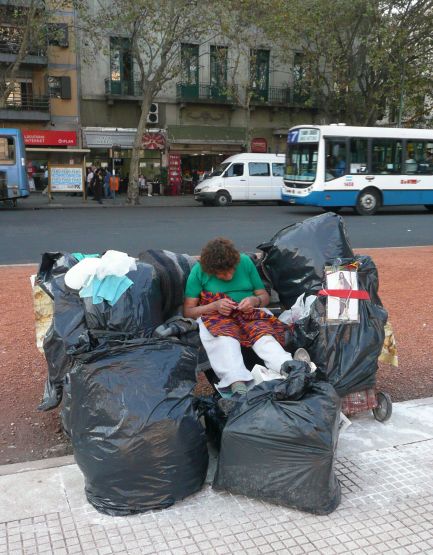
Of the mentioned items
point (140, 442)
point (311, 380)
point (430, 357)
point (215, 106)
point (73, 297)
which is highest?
point (215, 106)

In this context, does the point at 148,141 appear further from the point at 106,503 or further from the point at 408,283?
the point at 106,503

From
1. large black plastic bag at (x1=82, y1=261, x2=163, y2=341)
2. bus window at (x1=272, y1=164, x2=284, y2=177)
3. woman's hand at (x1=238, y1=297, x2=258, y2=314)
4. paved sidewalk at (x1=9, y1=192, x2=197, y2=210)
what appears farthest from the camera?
bus window at (x1=272, y1=164, x2=284, y2=177)

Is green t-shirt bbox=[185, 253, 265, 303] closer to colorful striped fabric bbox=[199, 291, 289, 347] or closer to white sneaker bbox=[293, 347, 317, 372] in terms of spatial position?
colorful striped fabric bbox=[199, 291, 289, 347]

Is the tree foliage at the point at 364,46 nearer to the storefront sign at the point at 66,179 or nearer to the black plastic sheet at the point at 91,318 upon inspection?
the storefront sign at the point at 66,179

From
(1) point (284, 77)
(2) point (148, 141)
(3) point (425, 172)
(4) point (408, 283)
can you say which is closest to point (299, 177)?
(3) point (425, 172)

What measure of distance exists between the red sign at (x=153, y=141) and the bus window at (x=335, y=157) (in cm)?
1444

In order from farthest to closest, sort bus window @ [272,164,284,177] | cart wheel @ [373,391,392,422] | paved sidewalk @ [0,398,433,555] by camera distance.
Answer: bus window @ [272,164,284,177] < cart wheel @ [373,391,392,422] < paved sidewalk @ [0,398,433,555]

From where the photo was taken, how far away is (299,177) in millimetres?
18750

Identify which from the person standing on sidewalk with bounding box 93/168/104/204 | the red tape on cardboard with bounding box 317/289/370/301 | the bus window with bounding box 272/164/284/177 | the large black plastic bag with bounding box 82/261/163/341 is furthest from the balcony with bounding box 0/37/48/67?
the red tape on cardboard with bounding box 317/289/370/301

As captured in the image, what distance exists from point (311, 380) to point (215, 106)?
3023 centimetres

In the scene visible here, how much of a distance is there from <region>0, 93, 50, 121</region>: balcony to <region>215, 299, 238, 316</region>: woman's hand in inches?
1068

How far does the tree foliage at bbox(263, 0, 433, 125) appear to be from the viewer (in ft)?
75.6

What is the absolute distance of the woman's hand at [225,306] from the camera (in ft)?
12.3

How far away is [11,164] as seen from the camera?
65.2ft
